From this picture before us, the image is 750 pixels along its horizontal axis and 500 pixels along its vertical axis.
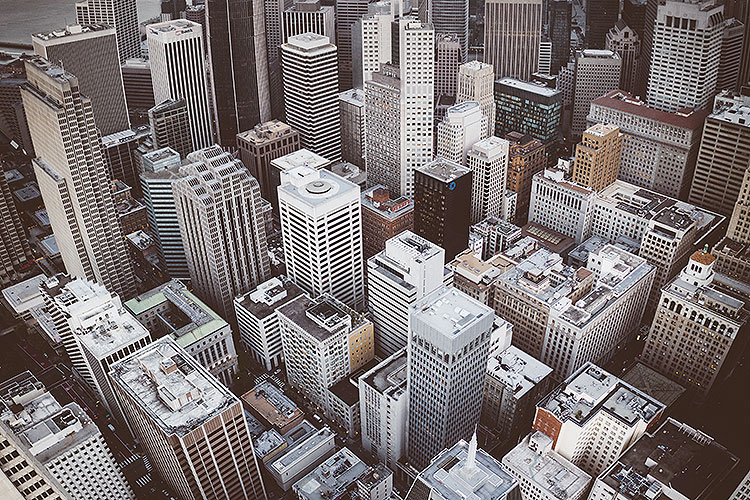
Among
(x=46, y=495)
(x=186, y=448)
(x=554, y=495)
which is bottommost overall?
(x=554, y=495)

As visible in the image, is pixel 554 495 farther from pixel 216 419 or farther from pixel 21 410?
pixel 21 410

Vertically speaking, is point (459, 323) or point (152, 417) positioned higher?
point (459, 323)

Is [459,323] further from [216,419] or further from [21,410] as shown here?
[21,410]

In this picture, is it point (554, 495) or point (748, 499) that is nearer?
point (748, 499)

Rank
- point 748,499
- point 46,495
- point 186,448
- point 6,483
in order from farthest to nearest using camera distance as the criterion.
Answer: point 186,448 → point 748,499 → point 46,495 → point 6,483

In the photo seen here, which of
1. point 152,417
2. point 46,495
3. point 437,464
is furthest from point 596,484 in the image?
point 46,495

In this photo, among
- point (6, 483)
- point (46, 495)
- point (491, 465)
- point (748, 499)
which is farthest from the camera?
point (748, 499)
